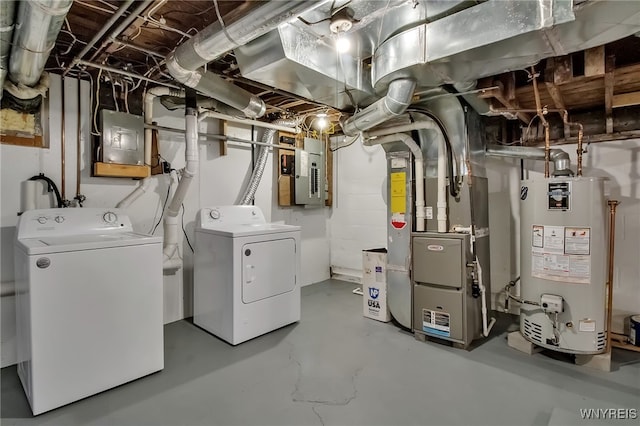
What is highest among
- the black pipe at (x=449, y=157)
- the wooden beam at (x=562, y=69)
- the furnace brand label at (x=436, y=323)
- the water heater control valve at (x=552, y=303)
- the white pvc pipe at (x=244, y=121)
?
the white pvc pipe at (x=244, y=121)

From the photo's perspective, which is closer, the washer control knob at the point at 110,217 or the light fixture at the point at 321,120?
the washer control knob at the point at 110,217

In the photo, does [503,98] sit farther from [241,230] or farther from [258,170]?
[258,170]

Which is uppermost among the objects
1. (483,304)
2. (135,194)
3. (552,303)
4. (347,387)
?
(135,194)

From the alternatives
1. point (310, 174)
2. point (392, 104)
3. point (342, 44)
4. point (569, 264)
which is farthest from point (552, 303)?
point (310, 174)

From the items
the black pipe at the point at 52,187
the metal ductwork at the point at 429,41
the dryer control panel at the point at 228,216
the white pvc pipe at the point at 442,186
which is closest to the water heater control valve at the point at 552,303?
the white pvc pipe at the point at 442,186

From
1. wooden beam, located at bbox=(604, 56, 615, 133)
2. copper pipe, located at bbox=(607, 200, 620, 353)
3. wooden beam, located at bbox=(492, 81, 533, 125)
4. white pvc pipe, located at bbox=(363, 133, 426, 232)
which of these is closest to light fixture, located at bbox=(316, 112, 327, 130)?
white pvc pipe, located at bbox=(363, 133, 426, 232)

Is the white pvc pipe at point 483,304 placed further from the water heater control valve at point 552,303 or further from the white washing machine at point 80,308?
the white washing machine at point 80,308

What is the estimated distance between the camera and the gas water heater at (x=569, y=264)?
2465mm

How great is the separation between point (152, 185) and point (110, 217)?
624mm

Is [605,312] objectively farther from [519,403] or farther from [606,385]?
[519,403]

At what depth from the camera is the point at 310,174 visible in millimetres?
4715

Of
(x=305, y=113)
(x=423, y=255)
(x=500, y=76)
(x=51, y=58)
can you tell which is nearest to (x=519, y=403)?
(x=423, y=255)

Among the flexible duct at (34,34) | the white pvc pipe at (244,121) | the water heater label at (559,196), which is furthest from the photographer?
the white pvc pipe at (244,121)

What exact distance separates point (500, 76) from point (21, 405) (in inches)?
159
